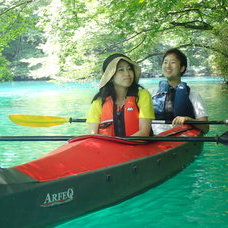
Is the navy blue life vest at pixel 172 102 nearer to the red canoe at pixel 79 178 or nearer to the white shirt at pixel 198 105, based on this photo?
the white shirt at pixel 198 105

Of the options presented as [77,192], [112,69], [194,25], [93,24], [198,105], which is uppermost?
[194,25]

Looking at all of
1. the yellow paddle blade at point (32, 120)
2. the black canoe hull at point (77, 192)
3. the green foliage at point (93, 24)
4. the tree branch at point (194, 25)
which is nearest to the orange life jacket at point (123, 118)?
the black canoe hull at point (77, 192)

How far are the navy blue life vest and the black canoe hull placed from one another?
981 mm

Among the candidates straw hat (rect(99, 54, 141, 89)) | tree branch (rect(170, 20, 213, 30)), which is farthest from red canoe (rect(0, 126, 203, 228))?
tree branch (rect(170, 20, 213, 30))

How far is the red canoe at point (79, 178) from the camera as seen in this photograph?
7.62 feet

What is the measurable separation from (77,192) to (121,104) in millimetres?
1139

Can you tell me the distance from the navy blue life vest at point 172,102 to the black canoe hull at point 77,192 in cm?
98

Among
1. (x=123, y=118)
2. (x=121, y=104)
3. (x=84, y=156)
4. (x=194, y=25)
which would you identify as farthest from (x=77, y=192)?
(x=194, y=25)

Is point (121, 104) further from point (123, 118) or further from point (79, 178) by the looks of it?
point (79, 178)

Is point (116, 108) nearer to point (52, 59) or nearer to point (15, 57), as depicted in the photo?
point (52, 59)

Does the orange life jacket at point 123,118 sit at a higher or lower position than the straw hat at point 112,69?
lower

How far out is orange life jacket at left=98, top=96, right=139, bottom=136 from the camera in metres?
3.40

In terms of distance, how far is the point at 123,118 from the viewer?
3.42 metres

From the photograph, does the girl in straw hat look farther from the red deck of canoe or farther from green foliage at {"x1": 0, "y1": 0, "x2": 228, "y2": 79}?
green foliage at {"x1": 0, "y1": 0, "x2": 228, "y2": 79}
